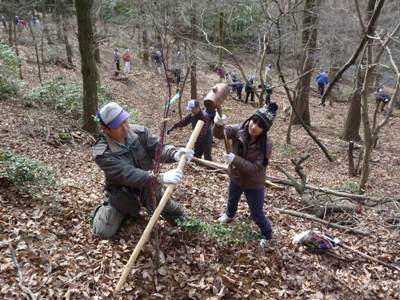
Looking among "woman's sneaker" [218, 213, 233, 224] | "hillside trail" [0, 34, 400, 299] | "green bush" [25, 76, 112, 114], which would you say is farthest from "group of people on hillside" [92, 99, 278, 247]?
"green bush" [25, 76, 112, 114]

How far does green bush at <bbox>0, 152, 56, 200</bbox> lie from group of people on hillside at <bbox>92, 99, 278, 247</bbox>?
2.77 ft

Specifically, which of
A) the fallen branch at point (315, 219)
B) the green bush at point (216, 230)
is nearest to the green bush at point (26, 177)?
the green bush at point (216, 230)

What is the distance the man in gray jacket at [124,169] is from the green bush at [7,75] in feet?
26.4

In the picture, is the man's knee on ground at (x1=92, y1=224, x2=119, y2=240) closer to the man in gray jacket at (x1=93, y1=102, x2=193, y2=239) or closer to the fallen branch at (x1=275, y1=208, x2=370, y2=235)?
the man in gray jacket at (x1=93, y1=102, x2=193, y2=239)

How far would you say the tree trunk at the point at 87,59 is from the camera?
836 cm

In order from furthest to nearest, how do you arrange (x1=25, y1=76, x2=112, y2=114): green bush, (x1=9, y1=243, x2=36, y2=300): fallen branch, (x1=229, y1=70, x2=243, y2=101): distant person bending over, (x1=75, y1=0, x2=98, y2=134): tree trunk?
(x1=229, y1=70, x2=243, y2=101): distant person bending over, (x1=25, y1=76, x2=112, y2=114): green bush, (x1=75, y1=0, x2=98, y2=134): tree trunk, (x1=9, y1=243, x2=36, y2=300): fallen branch

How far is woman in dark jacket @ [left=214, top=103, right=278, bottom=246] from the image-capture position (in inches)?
184

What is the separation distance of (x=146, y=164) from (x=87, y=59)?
16.6 ft

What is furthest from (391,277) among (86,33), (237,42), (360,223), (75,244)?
(237,42)

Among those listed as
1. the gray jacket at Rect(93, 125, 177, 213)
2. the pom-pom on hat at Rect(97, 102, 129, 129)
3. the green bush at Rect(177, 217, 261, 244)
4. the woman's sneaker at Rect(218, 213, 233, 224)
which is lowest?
the woman's sneaker at Rect(218, 213, 233, 224)

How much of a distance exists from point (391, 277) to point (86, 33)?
736 centimetres

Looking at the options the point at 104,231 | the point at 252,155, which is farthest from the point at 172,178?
the point at 252,155

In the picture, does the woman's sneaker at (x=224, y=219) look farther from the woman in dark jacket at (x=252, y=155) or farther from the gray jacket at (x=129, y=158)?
the gray jacket at (x=129, y=158)

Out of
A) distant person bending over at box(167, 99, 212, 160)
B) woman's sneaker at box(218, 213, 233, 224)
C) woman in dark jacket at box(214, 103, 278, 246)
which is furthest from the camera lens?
distant person bending over at box(167, 99, 212, 160)
